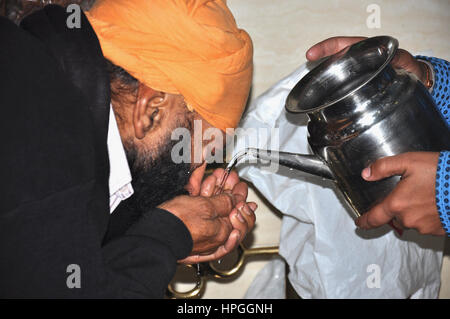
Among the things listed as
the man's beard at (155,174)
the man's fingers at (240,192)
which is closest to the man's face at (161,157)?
the man's beard at (155,174)

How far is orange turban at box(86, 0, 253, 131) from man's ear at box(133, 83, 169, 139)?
0.01 metres

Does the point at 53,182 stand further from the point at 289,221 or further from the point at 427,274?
the point at 427,274

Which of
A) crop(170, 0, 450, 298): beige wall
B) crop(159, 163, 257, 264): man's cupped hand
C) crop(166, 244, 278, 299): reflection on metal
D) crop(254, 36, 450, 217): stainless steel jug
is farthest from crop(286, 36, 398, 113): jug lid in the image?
crop(166, 244, 278, 299): reflection on metal

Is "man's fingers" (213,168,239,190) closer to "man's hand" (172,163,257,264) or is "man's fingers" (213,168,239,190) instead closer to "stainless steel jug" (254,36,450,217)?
"man's hand" (172,163,257,264)

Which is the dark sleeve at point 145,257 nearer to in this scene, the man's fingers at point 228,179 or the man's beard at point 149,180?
the man's beard at point 149,180

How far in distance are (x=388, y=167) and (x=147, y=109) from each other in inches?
14.6

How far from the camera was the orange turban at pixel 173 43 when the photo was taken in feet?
2.47

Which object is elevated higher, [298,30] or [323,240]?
[298,30]

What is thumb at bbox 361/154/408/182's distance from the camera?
2.33 feet

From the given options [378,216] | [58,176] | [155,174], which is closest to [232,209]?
[155,174]

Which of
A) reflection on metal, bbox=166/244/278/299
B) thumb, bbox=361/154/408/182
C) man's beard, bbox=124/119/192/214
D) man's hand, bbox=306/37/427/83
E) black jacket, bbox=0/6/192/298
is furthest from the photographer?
reflection on metal, bbox=166/244/278/299

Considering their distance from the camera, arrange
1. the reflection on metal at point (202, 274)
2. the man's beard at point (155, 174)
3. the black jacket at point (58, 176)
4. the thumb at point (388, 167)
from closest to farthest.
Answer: the black jacket at point (58, 176), the thumb at point (388, 167), the man's beard at point (155, 174), the reflection on metal at point (202, 274)

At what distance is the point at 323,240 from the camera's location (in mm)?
1026

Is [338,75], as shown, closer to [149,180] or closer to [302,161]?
[302,161]
